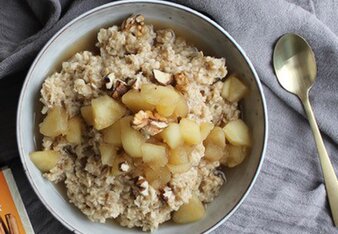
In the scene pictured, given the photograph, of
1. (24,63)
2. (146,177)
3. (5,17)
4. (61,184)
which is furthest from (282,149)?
(5,17)

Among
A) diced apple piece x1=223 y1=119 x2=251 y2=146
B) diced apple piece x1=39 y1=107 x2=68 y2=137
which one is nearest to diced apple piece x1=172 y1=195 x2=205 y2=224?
diced apple piece x1=223 y1=119 x2=251 y2=146

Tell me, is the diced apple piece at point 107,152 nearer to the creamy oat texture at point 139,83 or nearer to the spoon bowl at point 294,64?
the creamy oat texture at point 139,83

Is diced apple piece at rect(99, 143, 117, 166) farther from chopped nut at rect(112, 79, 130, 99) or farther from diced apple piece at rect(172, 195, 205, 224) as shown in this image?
diced apple piece at rect(172, 195, 205, 224)

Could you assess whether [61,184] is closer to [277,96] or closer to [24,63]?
[24,63]

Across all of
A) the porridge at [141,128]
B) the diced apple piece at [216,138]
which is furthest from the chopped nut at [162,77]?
the diced apple piece at [216,138]

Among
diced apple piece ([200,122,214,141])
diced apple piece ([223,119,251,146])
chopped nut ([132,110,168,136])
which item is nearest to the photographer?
chopped nut ([132,110,168,136])

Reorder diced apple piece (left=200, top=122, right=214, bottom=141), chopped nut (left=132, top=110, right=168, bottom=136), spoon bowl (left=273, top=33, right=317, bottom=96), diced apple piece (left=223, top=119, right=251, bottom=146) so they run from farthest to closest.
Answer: spoon bowl (left=273, top=33, right=317, bottom=96) → diced apple piece (left=223, top=119, right=251, bottom=146) → diced apple piece (left=200, top=122, right=214, bottom=141) → chopped nut (left=132, top=110, right=168, bottom=136)

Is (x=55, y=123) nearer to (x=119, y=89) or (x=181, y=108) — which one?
(x=119, y=89)
